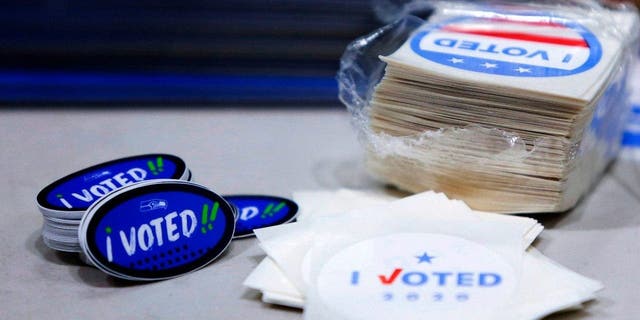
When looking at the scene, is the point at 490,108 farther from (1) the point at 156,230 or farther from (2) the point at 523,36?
(1) the point at 156,230

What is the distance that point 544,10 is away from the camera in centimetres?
116

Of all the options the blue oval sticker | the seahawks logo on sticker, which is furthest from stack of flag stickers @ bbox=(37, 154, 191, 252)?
the seahawks logo on sticker

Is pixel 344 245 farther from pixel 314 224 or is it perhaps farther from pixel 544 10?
pixel 544 10

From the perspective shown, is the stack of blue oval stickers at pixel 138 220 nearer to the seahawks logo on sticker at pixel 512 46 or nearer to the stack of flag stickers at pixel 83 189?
the stack of flag stickers at pixel 83 189

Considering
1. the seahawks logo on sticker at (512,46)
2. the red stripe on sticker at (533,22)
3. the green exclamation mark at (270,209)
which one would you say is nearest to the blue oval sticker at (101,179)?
the green exclamation mark at (270,209)

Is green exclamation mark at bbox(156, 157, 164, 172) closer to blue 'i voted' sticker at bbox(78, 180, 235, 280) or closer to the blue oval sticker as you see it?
the blue oval sticker

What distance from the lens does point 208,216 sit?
2.77 ft

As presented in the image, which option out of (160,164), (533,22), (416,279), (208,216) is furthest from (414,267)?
(533,22)

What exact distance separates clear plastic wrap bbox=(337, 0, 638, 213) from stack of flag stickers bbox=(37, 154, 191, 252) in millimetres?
269

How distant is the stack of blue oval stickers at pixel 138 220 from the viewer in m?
0.78

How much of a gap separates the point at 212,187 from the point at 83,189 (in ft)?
0.77

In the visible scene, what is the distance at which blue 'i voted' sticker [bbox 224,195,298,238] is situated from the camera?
929 mm

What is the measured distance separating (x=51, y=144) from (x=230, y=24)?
0.37 m

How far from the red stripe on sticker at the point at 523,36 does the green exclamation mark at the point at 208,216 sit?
0.44 meters
